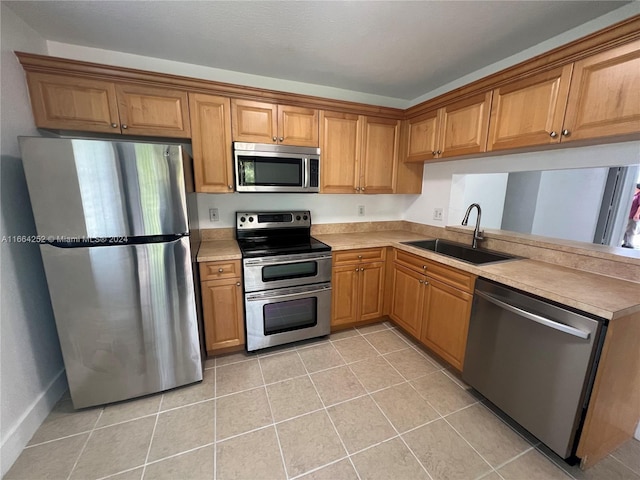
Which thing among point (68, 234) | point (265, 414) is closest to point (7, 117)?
point (68, 234)

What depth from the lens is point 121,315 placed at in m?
1.59

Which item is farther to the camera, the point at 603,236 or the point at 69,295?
the point at 603,236

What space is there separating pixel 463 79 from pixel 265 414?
320 cm

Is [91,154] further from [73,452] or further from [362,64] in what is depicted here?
[362,64]

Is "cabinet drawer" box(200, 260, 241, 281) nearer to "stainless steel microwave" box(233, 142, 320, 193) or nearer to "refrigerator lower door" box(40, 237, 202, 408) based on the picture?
"refrigerator lower door" box(40, 237, 202, 408)

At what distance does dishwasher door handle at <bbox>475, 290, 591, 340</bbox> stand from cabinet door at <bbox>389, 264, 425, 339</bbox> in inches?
24.0

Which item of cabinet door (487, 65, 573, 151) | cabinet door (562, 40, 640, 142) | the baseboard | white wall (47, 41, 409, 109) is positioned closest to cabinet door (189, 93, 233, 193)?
white wall (47, 41, 409, 109)

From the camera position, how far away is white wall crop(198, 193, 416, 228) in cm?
241

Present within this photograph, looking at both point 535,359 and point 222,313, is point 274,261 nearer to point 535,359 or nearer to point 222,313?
point 222,313

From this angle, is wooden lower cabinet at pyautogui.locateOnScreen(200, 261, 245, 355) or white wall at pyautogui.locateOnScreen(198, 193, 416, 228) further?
white wall at pyautogui.locateOnScreen(198, 193, 416, 228)

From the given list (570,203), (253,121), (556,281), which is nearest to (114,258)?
(253,121)

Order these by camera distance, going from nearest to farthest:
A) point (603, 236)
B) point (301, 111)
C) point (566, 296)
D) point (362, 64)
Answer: point (566, 296) < point (362, 64) < point (301, 111) < point (603, 236)

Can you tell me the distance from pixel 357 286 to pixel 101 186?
6.77ft

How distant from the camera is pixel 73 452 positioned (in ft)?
4.51
